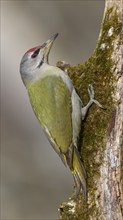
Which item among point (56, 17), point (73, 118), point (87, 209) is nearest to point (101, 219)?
point (87, 209)

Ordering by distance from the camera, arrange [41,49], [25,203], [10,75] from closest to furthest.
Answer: [41,49], [25,203], [10,75]

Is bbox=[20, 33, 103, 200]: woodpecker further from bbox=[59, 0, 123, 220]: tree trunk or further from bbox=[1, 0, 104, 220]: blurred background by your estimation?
bbox=[1, 0, 104, 220]: blurred background

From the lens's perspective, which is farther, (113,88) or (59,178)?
(59,178)

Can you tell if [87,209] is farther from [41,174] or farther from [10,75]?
[10,75]

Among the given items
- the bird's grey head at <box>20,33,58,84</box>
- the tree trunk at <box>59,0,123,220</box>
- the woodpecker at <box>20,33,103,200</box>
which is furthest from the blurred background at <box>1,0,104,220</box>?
the tree trunk at <box>59,0,123,220</box>

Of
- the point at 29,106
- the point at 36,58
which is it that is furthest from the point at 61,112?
the point at 29,106

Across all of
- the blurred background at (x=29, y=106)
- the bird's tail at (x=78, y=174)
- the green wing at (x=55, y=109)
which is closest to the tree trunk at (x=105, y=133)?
the bird's tail at (x=78, y=174)

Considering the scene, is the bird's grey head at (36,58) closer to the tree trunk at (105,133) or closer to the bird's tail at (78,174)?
the tree trunk at (105,133)
